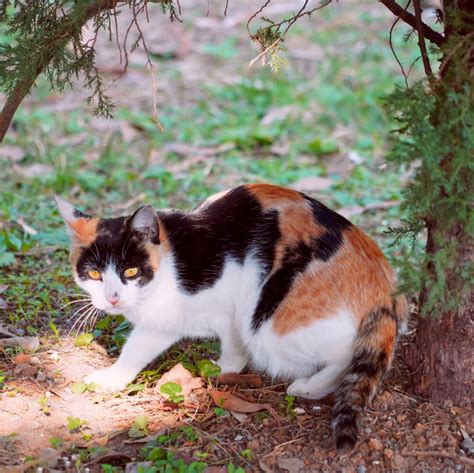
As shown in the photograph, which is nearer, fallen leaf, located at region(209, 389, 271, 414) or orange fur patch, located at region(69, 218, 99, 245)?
fallen leaf, located at region(209, 389, 271, 414)

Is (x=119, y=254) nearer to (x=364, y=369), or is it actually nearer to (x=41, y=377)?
(x=41, y=377)

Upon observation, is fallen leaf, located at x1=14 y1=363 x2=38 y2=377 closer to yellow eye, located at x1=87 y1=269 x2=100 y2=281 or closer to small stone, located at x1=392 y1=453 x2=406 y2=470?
yellow eye, located at x1=87 y1=269 x2=100 y2=281

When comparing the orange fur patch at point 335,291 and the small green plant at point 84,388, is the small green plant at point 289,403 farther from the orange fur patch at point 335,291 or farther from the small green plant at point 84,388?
the small green plant at point 84,388

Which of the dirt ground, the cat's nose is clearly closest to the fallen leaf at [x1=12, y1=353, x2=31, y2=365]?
the dirt ground

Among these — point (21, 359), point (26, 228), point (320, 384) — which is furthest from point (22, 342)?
point (26, 228)

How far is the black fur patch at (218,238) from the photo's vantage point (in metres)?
3.48

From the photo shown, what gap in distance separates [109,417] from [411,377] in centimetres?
130

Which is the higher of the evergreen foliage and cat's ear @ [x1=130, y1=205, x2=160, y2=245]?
the evergreen foliage

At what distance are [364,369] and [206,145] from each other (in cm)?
408

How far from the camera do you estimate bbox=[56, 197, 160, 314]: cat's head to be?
3.36 m

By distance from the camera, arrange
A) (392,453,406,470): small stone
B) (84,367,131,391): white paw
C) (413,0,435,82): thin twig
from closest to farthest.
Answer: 1. (413,0,435,82): thin twig
2. (392,453,406,470): small stone
3. (84,367,131,391): white paw

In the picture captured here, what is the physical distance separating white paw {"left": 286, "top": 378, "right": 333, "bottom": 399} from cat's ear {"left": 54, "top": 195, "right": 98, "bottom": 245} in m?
1.09

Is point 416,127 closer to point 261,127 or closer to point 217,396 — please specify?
Answer: point 217,396

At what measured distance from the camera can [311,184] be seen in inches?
235
